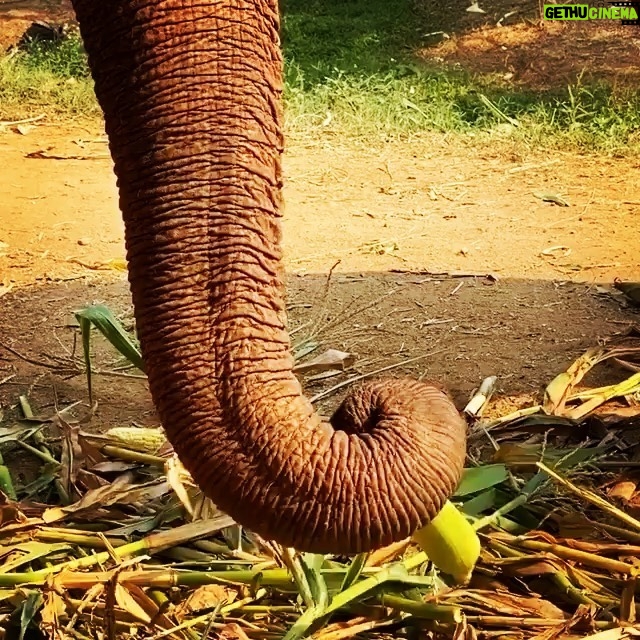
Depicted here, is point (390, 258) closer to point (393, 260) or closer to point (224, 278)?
point (393, 260)

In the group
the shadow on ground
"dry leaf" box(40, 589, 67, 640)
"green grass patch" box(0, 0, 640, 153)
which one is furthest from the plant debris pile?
"green grass patch" box(0, 0, 640, 153)

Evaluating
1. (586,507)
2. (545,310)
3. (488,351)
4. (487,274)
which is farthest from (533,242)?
(586,507)

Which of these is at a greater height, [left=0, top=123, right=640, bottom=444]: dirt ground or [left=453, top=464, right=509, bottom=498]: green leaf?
[left=453, top=464, right=509, bottom=498]: green leaf

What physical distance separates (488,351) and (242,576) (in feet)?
5.92

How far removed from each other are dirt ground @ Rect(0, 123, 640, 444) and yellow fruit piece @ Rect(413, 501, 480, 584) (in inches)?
53.2

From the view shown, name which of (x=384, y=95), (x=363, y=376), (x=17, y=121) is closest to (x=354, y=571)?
(x=363, y=376)

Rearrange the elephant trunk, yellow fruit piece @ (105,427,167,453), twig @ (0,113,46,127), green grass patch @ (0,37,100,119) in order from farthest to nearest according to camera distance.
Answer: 1. green grass patch @ (0,37,100,119)
2. twig @ (0,113,46,127)
3. yellow fruit piece @ (105,427,167,453)
4. the elephant trunk

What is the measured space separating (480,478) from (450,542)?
→ 654 millimetres

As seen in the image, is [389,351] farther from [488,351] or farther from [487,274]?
[487,274]

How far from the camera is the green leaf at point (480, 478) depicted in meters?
3.13

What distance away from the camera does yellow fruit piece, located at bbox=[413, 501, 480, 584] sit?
97.7 inches

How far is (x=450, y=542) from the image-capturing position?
2516 mm

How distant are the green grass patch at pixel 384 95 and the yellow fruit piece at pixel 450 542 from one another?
4969mm

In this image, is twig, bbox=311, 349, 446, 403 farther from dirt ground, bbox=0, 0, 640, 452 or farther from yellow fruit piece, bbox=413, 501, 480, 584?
yellow fruit piece, bbox=413, 501, 480, 584
